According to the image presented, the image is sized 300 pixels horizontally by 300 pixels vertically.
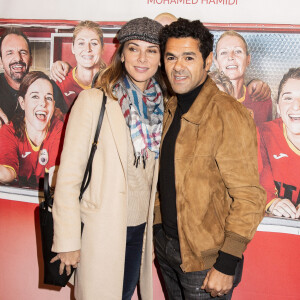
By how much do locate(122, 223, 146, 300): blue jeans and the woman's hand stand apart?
0.30 metres

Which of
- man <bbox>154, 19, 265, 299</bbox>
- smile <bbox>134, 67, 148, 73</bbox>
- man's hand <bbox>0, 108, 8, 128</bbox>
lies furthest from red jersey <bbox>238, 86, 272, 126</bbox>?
man's hand <bbox>0, 108, 8, 128</bbox>

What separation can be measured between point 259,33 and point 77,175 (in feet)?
4.92

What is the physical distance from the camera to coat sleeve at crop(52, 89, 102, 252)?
1771 millimetres

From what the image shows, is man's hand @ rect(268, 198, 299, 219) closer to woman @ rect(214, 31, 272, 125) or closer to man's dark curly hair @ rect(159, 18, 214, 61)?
woman @ rect(214, 31, 272, 125)

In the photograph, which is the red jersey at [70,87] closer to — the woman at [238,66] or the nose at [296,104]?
the woman at [238,66]

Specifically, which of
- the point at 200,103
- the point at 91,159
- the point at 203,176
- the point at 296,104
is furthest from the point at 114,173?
the point at 296,104

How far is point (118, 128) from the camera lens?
183 cm

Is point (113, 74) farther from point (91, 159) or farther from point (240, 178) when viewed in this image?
point (240, 178)

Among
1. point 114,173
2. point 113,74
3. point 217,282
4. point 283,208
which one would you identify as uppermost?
point 113,74

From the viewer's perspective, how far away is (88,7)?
2.56 metres

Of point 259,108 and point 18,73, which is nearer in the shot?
point 259,108

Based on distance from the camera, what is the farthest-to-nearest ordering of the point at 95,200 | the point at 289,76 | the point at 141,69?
the point at 289,76, the point at 141,69, the point at 95,200

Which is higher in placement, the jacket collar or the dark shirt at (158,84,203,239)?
the jacket collar

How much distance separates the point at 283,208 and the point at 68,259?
1.45 metres
